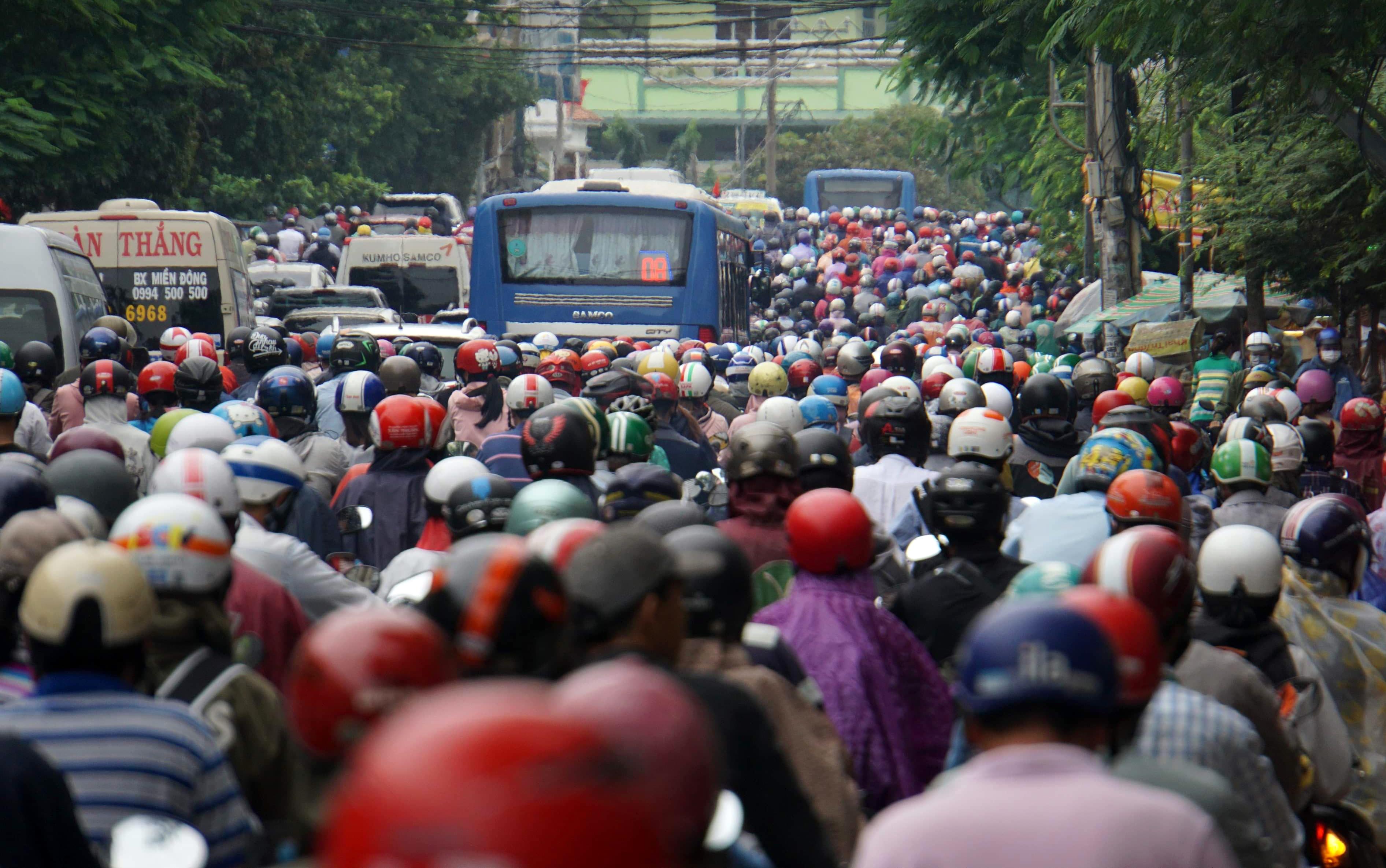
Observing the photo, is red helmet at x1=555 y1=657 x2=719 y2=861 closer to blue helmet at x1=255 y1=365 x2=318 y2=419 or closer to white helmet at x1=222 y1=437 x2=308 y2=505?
white helmet at x1=222 y1=437 x2=308 y2=505

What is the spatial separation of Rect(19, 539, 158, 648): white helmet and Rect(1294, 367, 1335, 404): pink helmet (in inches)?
377

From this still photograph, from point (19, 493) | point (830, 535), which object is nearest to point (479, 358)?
point (19, 493)

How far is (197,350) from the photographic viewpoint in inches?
480

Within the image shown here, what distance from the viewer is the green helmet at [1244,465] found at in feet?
25.8

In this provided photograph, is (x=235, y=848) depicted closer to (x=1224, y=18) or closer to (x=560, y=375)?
(x=1224, y=18)

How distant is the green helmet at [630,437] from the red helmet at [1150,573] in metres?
4.20

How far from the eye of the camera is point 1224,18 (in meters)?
8.82

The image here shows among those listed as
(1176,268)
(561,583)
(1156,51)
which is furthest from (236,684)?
(1176,268)

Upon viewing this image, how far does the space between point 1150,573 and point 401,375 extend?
303 inches

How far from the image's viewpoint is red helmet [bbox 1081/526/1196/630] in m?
3.94

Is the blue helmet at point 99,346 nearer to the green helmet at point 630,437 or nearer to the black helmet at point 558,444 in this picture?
the green helmet at point 630,437

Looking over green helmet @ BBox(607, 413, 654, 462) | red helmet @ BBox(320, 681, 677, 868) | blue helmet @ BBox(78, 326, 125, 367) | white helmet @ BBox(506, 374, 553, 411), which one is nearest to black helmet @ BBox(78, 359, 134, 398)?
blue helmet @ BBox(78, 326, 125, 367)

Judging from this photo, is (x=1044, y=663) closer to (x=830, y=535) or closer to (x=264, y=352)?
(x=830, y=535)

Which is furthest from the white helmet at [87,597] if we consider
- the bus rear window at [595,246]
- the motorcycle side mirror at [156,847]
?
the bus rear window at [595,246]
